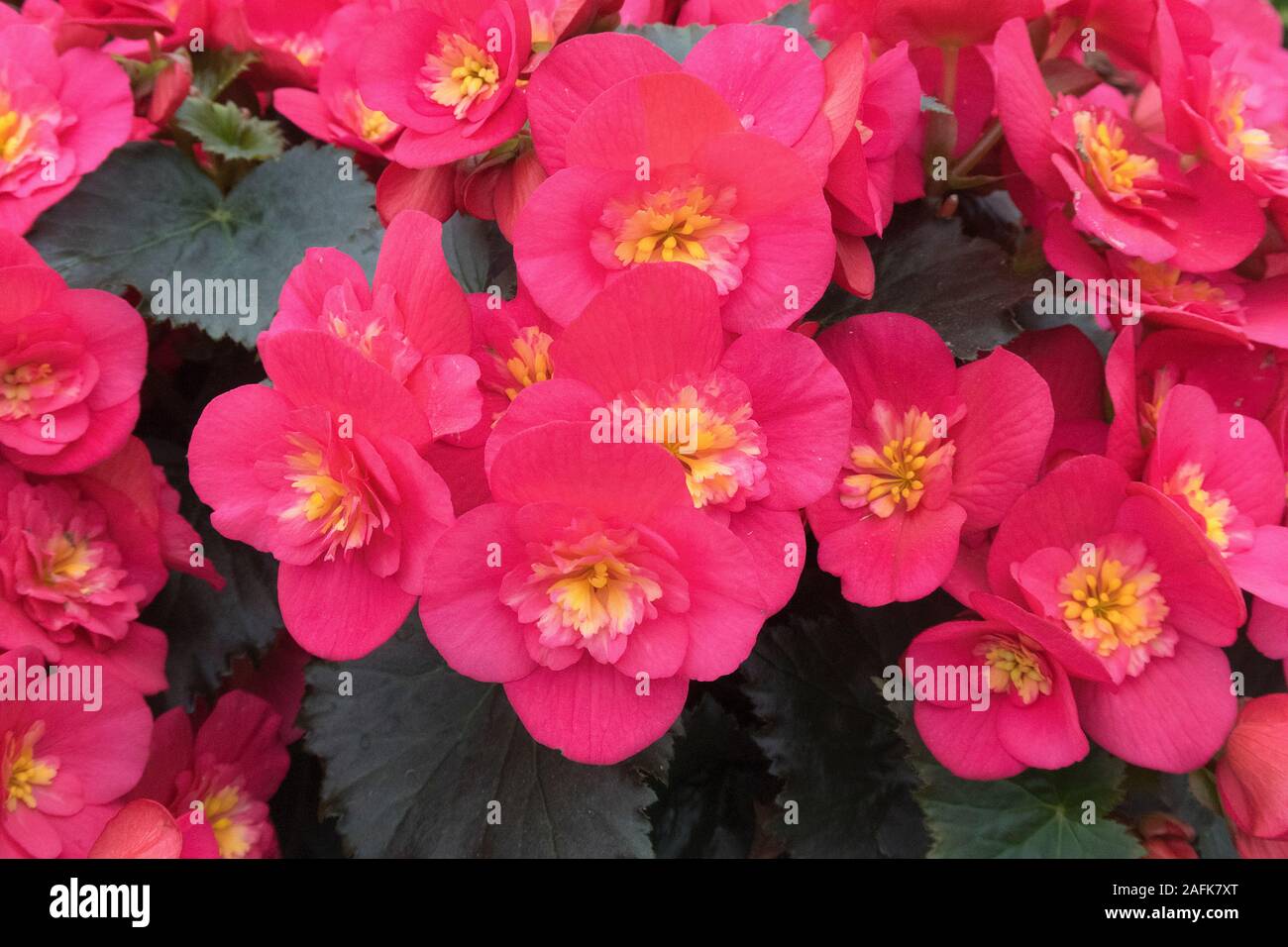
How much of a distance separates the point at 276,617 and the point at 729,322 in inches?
18.3

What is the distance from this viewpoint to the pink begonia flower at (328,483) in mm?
527

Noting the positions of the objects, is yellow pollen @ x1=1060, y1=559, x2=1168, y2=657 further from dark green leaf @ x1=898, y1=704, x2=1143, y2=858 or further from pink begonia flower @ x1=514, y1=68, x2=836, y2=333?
pink begonia flower @ x1=514, y1=68, x2=836, y2=333

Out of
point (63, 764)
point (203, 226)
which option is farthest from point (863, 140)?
point (63, 764)

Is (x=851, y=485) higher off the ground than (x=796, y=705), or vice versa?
(x=851, y=485)

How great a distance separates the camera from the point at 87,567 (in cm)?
71

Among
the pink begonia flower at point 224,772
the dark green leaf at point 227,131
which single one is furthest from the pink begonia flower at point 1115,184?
the pink begonia flower at point 224,772

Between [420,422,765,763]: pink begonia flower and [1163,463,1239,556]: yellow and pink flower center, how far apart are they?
30cm

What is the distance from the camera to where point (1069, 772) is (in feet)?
2.33

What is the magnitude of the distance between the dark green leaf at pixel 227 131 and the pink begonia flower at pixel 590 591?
1.72ft

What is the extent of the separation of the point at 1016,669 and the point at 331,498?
42 cm

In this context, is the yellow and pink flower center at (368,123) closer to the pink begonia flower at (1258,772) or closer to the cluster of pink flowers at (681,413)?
the cluster of pink flowers at (681,413)

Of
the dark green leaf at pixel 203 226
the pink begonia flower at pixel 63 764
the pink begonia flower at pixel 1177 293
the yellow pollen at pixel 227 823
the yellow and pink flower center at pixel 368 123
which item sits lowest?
the yellow pollen at pixel 227 823
